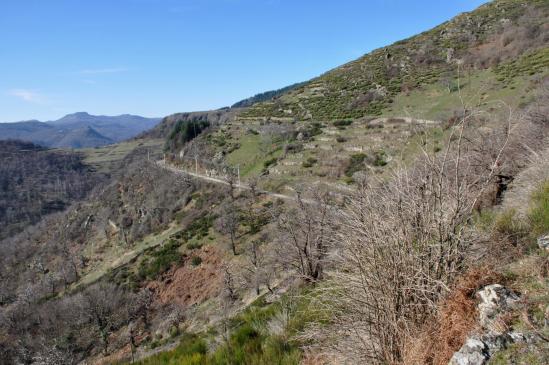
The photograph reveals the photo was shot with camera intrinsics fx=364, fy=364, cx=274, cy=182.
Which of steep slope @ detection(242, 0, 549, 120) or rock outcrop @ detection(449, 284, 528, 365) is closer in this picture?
rock outcrop @ detection(449, 284, 528, 365)

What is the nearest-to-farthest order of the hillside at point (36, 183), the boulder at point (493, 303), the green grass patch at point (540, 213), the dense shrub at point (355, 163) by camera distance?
the boulder at point (493, 303) → the green grass patch at point (540, 213) → the dense shrub at point (355, 163) → the hillside at point (36, 183)

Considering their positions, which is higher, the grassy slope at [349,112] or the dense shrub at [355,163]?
the grassy slope at [349,112]

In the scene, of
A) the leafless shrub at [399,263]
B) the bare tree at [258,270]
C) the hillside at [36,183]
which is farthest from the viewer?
the hillside at [36,183]

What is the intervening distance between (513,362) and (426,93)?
45.2m

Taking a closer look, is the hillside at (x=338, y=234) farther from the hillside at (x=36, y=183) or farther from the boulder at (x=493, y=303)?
the hillside at (x=36, y=183)

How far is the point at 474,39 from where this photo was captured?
2160 inches

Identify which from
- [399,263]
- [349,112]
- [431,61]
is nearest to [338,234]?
[399,263]

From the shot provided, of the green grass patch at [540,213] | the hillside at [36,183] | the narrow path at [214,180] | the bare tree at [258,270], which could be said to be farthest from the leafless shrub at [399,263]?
the hillside at [36,183]

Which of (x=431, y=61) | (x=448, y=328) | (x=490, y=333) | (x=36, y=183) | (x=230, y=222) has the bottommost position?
(x=36, y=183)

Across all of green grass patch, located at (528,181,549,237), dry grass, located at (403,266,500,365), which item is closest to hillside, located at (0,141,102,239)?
dry grass, located at (403,266,500,365)

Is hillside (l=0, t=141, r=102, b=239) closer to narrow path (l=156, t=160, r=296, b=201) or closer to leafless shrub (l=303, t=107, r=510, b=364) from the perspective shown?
narrow path (l=156, t=160, r=296, b=201)

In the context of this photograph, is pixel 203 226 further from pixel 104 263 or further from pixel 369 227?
pixel 369 227

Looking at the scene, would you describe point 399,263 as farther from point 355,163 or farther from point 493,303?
point 355,163

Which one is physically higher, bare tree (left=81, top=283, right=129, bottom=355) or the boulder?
the boulder
